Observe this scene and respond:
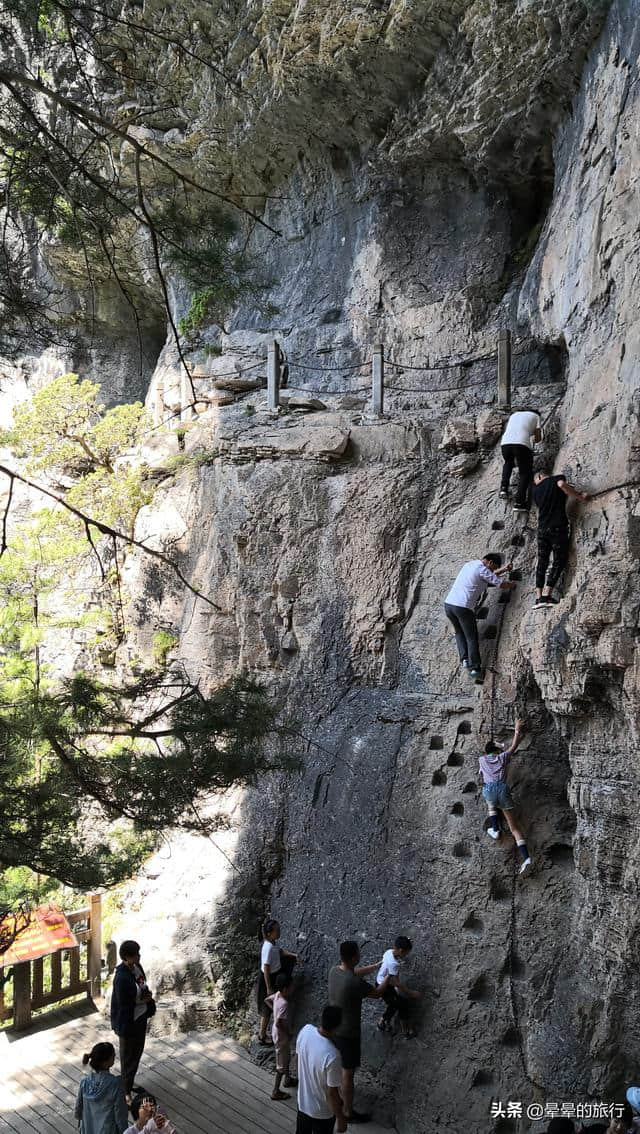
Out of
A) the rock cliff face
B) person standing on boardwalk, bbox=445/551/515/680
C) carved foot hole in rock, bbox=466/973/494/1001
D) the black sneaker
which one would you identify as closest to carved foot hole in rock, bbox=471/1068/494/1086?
the rock cliff face

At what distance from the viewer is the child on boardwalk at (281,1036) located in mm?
7434

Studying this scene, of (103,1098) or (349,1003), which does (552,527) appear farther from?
(103,1098)

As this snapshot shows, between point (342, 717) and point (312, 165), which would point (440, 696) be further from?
point (312, 165)

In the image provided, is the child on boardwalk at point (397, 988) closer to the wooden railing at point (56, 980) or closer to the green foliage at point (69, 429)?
the wooden railing at point (56, 980)

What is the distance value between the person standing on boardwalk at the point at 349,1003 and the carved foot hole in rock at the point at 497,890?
1.15m

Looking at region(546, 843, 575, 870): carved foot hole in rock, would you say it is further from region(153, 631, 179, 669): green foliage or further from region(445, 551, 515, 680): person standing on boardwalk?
region(153, 631, 179, 669): green foliage

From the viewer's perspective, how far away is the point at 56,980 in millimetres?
8945

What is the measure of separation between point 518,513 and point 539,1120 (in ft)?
16.6

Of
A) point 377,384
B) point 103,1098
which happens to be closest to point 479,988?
point 103,1098

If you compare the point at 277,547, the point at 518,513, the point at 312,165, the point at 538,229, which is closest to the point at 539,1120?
the point at 518,513

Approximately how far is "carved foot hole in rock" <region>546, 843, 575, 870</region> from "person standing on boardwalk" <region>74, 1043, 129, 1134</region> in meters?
3.64

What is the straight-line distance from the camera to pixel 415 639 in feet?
29.7

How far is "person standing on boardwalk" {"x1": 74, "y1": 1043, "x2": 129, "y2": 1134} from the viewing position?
5586 mm

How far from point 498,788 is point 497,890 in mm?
832
